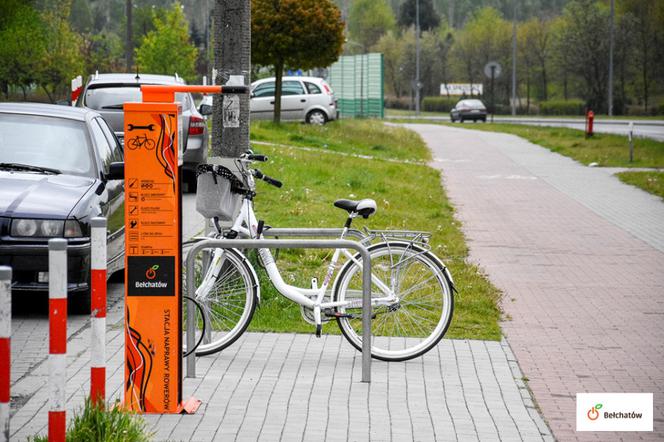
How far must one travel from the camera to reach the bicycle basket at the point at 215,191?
7.18 m

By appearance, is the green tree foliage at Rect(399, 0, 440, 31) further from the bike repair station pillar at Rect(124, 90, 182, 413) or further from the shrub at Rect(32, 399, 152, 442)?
the shrub at Rect(32, 399, 152, 442)

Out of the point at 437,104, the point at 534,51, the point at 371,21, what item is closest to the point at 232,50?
the point at 437,104

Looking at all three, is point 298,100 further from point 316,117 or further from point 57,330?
point 57,330

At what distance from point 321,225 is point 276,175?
5.06 meters

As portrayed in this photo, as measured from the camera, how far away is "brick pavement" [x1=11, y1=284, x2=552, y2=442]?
567cm

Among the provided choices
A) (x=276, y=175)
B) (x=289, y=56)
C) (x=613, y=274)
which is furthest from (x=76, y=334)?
(x=289, y=56)

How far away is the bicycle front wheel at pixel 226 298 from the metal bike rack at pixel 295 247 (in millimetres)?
456

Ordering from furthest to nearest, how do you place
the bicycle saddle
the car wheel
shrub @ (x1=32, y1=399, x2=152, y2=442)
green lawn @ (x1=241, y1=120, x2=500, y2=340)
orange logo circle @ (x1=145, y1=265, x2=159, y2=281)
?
the car wheel → green lawn @ (x1=241, y1=120, x2=500, y2=340) → the bicycle saddle → orange logo circle @ (x1=145, y1=265, x2=159, y2=281) → shrub @ (x1=32, y1=399, x2=152, y2=442)

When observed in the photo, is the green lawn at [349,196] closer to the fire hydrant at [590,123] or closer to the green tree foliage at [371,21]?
the fire hydrant at [590,123]

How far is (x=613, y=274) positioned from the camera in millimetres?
10953

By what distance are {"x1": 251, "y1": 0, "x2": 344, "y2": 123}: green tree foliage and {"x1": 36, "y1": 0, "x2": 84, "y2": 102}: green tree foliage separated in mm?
22964

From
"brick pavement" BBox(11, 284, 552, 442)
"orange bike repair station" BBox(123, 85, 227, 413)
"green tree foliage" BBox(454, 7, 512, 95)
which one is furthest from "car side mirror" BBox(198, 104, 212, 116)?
"green tree foliage" BBox(454, 7, 512, 95)

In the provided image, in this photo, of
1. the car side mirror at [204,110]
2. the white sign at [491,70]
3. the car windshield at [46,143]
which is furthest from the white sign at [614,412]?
the white sign at [491,70]

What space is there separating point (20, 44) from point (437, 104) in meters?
51.1
